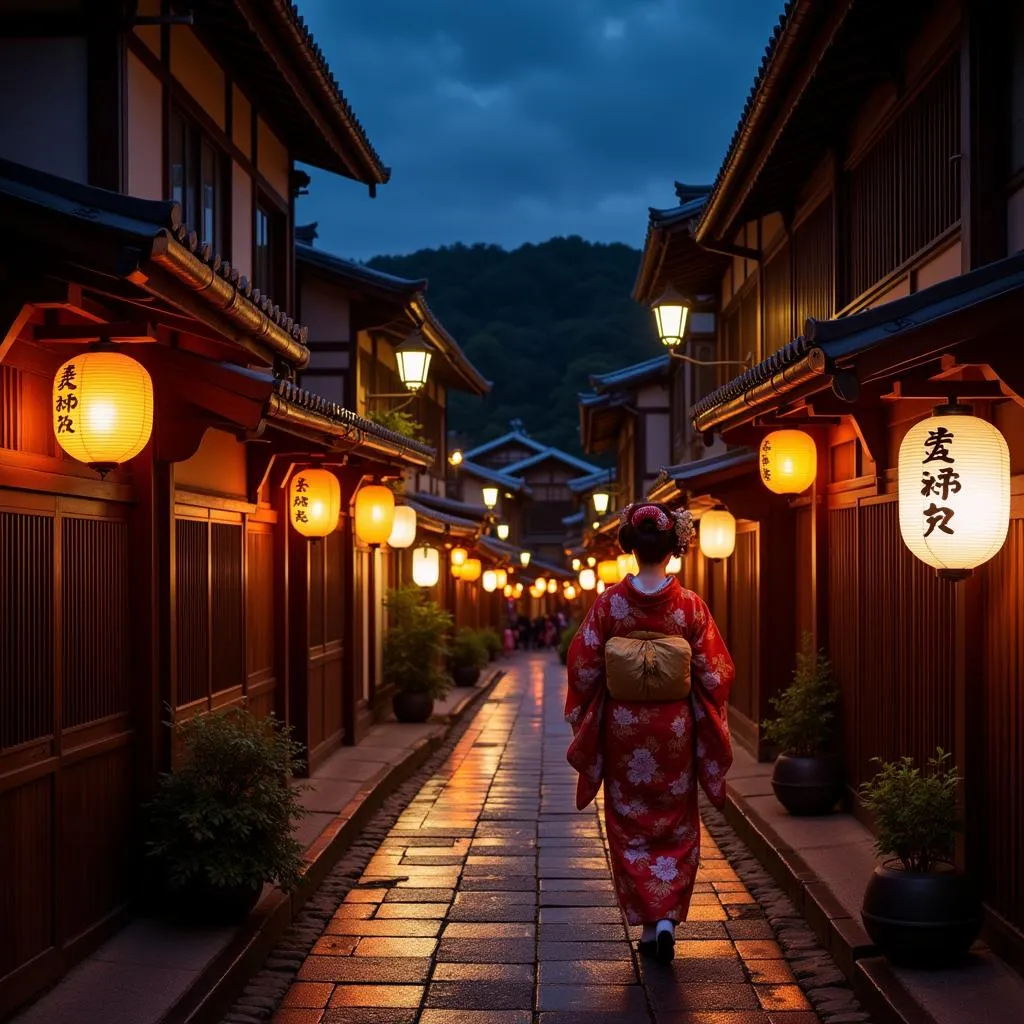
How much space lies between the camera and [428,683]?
22422mm

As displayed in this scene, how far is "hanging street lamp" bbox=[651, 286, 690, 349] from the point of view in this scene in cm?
1664

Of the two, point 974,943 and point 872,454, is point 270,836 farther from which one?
point 872,454

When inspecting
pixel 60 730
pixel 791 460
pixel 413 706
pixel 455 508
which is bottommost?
pixel 413 706

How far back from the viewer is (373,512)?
16.9 metres

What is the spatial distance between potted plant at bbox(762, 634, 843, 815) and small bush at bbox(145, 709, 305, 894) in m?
4.87

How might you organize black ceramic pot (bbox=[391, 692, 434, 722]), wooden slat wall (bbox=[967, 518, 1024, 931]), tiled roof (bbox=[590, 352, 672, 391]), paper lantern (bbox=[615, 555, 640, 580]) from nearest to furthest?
wooden slat wall (bbox=[967, 518, 1024, 931]) → black ceramic pot (bbox=[391, 692, 434, 722]) → paper lantern (bbox=[615, 555, 640, 580]) → tiled roof (bbox=[590, 352, 672, 391])

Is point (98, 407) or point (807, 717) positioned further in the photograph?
point (807, 717)

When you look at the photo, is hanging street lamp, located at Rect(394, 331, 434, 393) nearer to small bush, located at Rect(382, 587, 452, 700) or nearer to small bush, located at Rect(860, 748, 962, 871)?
small bush, located at Rect(382, 587, 452, 700)

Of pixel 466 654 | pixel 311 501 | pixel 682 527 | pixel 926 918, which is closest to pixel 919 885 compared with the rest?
pixel 926 918

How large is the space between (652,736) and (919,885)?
1759 mm

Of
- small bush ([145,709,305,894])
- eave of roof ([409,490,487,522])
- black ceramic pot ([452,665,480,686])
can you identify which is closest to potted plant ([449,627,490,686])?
black ceramic pot ([452,665,480,686])

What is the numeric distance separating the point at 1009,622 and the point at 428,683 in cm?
1546

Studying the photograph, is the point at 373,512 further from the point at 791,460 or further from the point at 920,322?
the point at 920,322

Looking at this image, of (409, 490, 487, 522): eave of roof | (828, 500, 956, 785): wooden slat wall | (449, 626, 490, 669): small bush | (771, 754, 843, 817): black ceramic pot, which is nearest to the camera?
(828, 500, 956, 785): wooden slat wall
